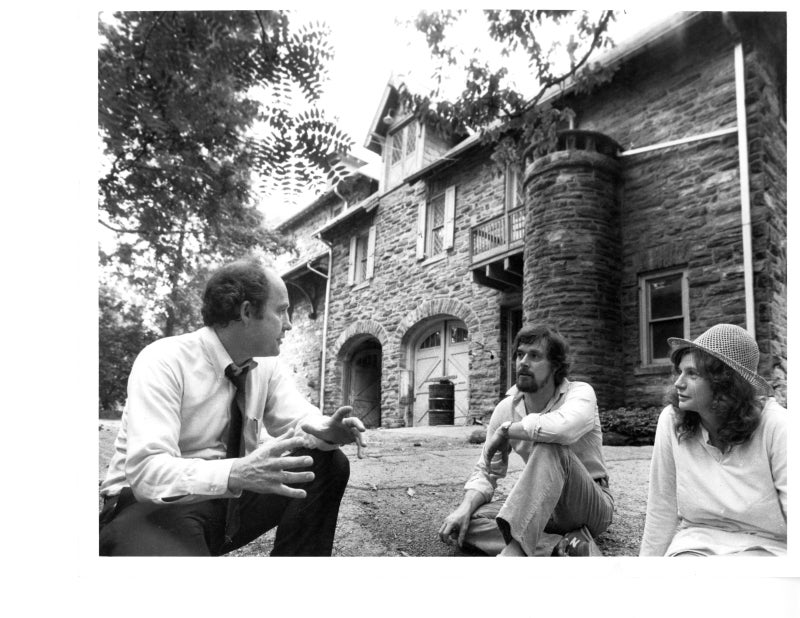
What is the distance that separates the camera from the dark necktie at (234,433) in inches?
66.9

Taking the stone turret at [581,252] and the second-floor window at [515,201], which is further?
the second-floor window at [515,201]

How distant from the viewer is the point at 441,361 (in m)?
2.53

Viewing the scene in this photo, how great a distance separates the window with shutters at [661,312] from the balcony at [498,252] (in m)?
0.53

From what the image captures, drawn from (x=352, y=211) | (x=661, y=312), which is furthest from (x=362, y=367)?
(x=661, y=312)

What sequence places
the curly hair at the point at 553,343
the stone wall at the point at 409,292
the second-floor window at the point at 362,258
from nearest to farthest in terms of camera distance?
the curly hair at the point at 553,343, the stone wall at the point at 409,292, the second-floor window at the point at 362,258

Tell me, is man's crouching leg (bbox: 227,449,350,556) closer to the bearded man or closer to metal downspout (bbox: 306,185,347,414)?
the bearded man

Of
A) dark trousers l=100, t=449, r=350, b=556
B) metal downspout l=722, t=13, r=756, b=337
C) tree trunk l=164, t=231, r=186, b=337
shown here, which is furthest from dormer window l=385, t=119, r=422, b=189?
dark trousers l=100, t=449, r=350, b=556

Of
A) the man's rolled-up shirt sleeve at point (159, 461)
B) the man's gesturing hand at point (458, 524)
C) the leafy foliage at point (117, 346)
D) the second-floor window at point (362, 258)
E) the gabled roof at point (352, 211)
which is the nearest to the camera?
the man's rolled-up shirt sleeve at point (159, 461)

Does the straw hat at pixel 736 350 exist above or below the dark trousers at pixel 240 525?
above

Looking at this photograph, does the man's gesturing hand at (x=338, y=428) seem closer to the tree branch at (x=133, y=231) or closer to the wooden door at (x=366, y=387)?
the wooden door at (x=366, y=387)

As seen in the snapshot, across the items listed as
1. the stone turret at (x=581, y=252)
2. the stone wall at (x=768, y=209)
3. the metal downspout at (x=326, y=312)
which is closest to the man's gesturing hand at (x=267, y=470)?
the metal downspout at (x=326, y=312)

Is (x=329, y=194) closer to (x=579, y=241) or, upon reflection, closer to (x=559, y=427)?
(x=579, y=241)
